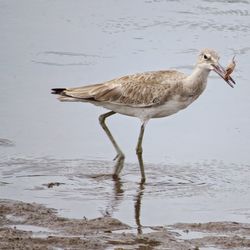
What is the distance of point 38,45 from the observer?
50.0ft

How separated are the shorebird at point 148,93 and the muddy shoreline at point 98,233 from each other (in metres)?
2.03

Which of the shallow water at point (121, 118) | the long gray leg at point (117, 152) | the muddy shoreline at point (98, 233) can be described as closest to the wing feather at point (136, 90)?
the long gray leg at point (117, 152)

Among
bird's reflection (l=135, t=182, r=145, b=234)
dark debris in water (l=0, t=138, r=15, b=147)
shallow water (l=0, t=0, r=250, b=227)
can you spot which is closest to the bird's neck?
shallow water (l=0, t=0, r=250, b=227)

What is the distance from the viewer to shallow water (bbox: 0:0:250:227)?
963 cm

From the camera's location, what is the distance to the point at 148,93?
35.7 feet

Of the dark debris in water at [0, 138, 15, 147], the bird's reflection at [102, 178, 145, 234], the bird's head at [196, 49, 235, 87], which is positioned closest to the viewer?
the bird's reflection at [102, 178, 145, 234]

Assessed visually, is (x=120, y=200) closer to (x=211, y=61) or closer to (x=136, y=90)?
(x=136, y=90)

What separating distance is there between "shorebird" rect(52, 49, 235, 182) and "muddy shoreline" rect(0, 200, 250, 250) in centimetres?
203

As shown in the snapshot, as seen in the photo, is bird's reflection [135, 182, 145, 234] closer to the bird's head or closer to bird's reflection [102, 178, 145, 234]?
bird's reflection [102, 178, 145, 234]

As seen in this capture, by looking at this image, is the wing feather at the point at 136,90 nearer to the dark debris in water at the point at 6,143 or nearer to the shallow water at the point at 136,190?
the shallow water at the point at 136,190

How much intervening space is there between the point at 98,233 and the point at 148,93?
3108 millimetres

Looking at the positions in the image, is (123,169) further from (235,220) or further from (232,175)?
(235,220)

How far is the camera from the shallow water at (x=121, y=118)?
963 cm

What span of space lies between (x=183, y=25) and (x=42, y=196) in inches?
294
